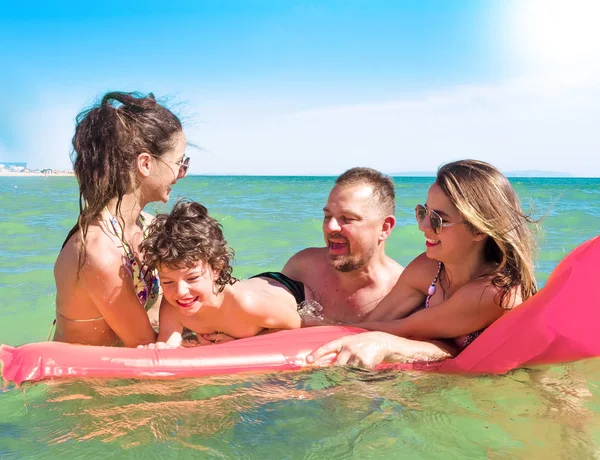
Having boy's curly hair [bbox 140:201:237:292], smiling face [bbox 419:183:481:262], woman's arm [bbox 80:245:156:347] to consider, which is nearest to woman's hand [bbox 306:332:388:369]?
smiling face [bbox 419:183:481:262]

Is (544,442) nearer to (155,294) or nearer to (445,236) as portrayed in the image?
(445,236)

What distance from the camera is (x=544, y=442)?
2.43 metres

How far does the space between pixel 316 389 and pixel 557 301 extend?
1281mm

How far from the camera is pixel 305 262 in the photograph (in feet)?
13.7

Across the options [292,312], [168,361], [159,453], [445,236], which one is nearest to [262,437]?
[159,453]

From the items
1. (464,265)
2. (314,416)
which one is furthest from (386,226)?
(314,416)

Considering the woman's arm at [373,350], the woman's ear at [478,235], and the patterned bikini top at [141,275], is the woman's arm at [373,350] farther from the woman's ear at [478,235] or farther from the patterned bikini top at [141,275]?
the patterned bikini top at [141,275]

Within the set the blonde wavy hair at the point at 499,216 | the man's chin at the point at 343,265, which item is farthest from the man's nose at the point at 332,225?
the blonde wavy hair at the point at 499,216

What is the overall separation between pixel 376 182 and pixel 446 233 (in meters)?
0.87

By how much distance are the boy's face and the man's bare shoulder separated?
107cm

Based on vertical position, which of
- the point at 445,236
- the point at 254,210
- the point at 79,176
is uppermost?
the point at 79,176

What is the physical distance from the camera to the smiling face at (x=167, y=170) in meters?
3.27

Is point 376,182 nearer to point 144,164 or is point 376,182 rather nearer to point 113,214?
point 144,164

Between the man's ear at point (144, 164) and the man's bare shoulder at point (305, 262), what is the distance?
134 centimetres
